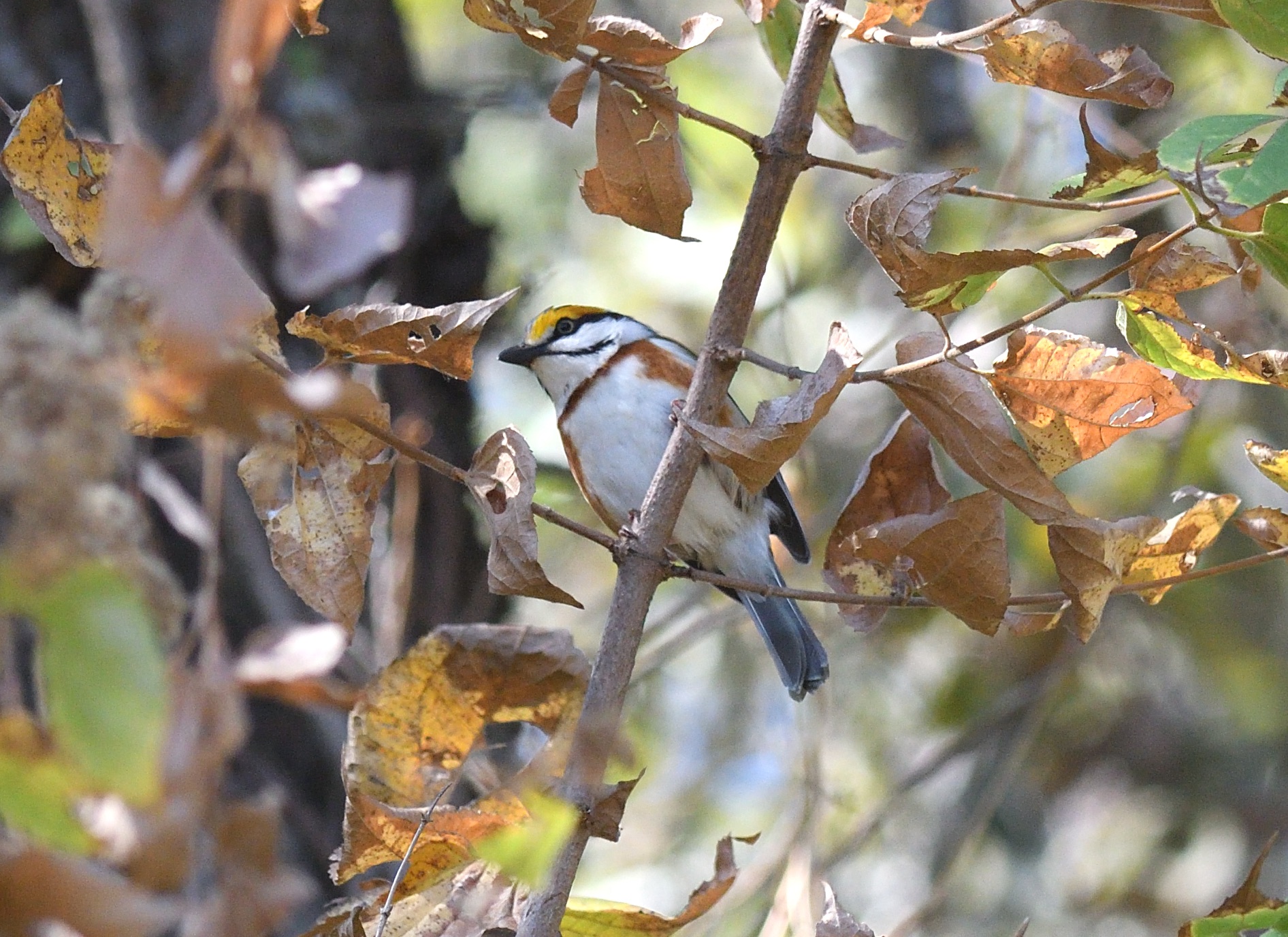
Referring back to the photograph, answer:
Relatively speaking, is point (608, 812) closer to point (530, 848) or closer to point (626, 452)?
point (530, 848)

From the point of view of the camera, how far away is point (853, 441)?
553 cm

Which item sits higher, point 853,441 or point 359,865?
point 359,865

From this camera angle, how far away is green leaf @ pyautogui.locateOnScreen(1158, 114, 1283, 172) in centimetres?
146

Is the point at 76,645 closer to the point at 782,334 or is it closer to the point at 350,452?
the point at 350,452

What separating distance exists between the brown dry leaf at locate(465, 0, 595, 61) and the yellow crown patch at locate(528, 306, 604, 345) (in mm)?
2023

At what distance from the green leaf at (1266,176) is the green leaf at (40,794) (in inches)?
45.7

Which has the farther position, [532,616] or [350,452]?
[532,616]

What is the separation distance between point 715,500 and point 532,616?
209cm

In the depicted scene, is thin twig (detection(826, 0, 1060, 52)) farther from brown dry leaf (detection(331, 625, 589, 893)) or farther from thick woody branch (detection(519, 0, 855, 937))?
brown dry leaf (detection(331, 625, 589, 893))

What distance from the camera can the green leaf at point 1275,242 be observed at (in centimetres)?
146

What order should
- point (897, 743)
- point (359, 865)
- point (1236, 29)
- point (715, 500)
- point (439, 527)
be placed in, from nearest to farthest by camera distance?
point (1236, 29) → point (359, 865) → point (715, 500) → point (439, 527) → point (897, 743)

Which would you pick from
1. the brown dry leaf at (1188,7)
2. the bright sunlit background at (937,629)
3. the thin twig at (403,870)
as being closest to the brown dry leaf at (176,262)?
the thin twig at (403,870)

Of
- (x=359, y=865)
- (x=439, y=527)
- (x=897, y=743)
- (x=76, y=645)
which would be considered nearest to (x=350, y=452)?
(x=359, y=865)

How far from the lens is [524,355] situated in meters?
3.57
